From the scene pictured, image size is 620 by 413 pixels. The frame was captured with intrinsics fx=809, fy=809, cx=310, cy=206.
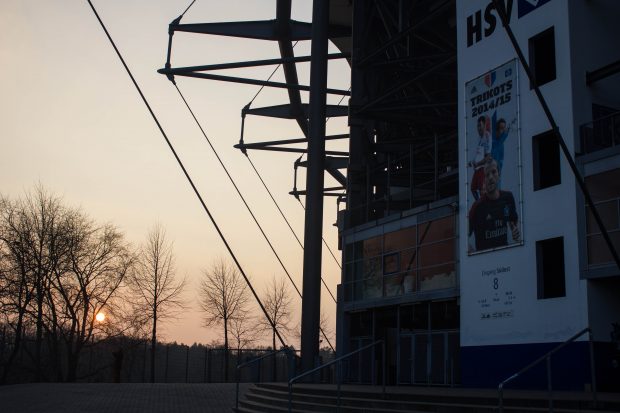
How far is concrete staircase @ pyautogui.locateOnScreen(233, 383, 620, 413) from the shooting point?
50.0 ft

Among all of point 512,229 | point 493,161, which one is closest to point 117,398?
point 512,229

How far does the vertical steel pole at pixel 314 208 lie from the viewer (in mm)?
30436

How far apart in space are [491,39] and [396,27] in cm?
975

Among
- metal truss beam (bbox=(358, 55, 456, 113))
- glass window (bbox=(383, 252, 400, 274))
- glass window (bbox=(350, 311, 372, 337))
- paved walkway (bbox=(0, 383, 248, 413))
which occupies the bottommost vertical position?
paved walkway (bbox=(0, 383, 248, 413))

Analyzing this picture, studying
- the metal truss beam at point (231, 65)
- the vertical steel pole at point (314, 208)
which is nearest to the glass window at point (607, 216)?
the vertical steel pole at point (314, 208)

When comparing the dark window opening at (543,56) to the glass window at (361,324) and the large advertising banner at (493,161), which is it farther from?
the glass window at (361,324)

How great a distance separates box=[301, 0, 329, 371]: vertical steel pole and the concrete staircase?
4499 millimetres

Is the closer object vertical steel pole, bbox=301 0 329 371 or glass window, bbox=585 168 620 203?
glass window, bbox=585 168 620 203

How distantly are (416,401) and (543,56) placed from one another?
10.1 meters

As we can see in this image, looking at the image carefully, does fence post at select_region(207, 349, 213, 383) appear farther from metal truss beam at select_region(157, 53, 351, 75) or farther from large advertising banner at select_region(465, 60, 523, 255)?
large advertising banner at select_region(465, 60, 523, 255)

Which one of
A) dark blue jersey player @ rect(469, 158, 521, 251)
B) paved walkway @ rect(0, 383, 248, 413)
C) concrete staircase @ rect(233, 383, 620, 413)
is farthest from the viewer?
paved walkway @ rect(0, 383, 248, 413)

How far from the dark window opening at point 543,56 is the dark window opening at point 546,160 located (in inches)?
58.5

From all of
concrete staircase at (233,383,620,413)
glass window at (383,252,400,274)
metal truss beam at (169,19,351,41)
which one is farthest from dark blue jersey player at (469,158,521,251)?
metal truss beam at (169,19,351,41)

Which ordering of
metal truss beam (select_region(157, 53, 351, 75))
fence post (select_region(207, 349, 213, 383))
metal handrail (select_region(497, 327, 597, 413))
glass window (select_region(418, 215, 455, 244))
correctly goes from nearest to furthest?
metal handrail (select_region(497, 327, 597, 413)) → glass window (select_region(418, 215, 455, 244)) → metal truss beam (select_region(157, 53, 351, 75)) → fence post (select_region(207, 349, 213, 383))
